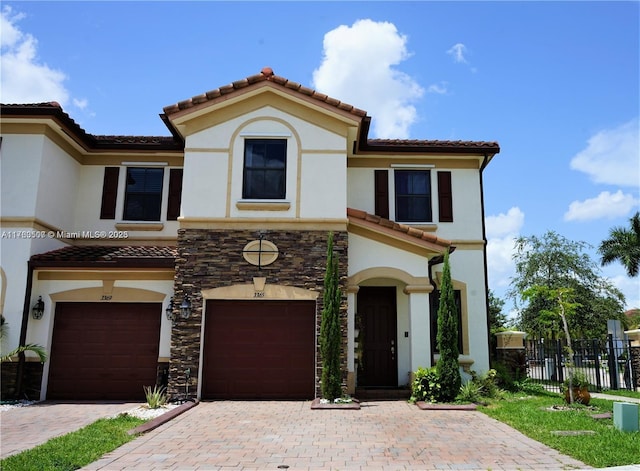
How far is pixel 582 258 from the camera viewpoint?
90.2ft

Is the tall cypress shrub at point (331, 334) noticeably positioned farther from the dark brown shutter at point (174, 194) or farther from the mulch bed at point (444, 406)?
the dark brown shutter at point (174, 194)

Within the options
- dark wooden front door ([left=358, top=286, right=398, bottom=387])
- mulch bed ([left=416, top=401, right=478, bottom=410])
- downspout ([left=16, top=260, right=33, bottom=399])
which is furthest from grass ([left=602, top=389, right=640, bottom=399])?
downspout ([left=16, top=260, right=33, bottom=399])

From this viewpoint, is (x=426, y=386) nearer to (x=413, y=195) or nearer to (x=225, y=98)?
(x=413, y=195)

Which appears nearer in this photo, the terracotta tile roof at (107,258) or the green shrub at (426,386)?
the green shrub at (426,386)

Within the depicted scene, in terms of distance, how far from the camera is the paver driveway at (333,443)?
7.00 metres

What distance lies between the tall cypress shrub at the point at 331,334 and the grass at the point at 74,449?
169 inches

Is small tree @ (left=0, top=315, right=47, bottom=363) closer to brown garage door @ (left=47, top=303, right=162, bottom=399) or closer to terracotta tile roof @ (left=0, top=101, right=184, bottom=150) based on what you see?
brown garage door @ (left=47, top=303, right=162, bottom=399)

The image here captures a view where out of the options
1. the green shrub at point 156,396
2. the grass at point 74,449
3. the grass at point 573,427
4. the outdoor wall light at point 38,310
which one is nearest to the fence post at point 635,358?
the grass at point 573,427

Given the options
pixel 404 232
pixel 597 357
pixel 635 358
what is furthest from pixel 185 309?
pixel 635 358

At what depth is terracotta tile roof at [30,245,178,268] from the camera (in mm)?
13219

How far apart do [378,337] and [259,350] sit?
3673 millimetres

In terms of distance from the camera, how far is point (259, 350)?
12852 millimetres

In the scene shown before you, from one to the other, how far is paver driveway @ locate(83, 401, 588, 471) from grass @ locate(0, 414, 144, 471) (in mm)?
273

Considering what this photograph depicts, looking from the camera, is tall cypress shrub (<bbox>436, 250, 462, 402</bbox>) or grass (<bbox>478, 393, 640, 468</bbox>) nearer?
grass (<bbox>478, 393, 640, 468</bbox>)
